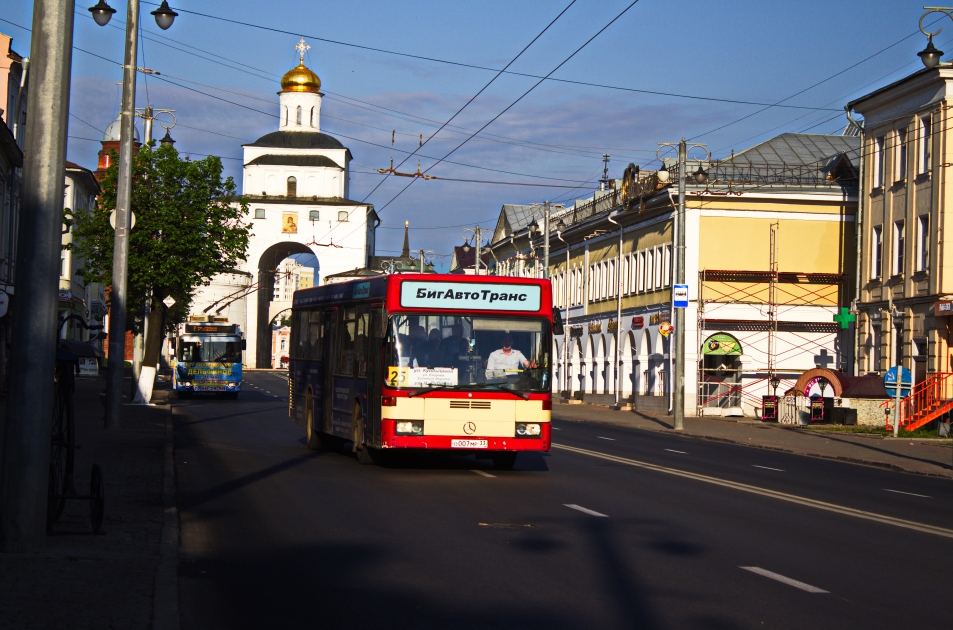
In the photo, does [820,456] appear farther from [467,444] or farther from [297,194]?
[297,194]

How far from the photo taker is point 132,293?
38.8 meters

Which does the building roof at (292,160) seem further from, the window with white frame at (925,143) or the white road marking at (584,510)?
the white road marking at (584,510)

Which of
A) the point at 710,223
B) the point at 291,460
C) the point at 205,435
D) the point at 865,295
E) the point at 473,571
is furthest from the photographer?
the point at 710,223

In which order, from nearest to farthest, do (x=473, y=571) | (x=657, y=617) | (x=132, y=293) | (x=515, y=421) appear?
1. (x=657, y=617)
2. (x=473, y=571)
3. (x=515, y=421)
4. (x=132, y=293)

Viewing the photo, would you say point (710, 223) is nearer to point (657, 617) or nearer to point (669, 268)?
point (669, 268)

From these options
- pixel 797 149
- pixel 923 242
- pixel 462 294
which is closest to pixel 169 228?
pixel 462 294

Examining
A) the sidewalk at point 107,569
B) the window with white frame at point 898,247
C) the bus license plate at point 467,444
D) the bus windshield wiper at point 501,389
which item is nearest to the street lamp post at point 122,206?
the sidewalk at point 107,569

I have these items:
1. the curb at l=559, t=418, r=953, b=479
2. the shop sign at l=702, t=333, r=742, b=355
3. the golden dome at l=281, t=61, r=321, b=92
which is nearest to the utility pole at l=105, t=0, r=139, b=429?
the curb at l=559, t=418, r=953, b=479

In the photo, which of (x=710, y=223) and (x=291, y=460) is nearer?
(x=291, y=460)

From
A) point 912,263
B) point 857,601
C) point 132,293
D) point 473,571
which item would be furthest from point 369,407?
point 912,263

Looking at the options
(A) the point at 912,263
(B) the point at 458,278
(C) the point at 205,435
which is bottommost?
(C) the point at 205,435

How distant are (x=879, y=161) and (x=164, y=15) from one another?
25702 millimetres

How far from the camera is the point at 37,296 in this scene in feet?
28.3

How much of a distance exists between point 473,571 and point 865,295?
36.0 metres
